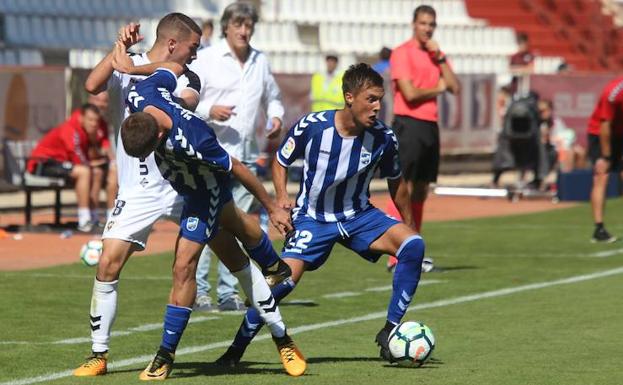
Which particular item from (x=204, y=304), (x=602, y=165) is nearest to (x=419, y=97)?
(x=204, y=304)

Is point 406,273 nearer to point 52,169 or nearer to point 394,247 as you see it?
point 394,247

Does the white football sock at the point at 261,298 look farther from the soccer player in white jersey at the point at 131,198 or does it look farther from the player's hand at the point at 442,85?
the player's hand at the point at 442,85

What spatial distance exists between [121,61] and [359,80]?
133cm

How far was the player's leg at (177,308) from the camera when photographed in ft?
26.9

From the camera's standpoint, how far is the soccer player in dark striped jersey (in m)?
8.05

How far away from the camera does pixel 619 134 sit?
16984 millimetres

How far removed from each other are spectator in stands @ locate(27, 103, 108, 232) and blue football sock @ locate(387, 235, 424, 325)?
9.52 m

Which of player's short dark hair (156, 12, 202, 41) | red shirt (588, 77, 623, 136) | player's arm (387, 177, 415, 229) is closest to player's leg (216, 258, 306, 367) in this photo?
player's arm (387, 177, 415, 229)

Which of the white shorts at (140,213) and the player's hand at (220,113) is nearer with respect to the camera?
the white shorts at (140,213)

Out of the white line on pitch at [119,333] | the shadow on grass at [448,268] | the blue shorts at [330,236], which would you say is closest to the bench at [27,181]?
the shadow on grass at [448,268]

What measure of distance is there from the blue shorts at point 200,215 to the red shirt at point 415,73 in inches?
231

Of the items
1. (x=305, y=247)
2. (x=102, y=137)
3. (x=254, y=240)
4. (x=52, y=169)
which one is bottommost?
(x=52, y=169)

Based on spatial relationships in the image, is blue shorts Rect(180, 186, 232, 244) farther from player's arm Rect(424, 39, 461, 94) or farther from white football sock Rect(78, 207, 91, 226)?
white football sock Rect(78, 207, 91, 226)

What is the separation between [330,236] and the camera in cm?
928
